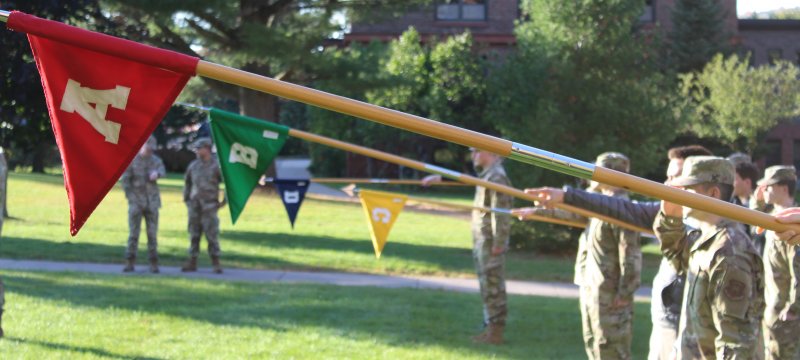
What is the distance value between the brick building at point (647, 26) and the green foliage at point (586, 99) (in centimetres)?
1764

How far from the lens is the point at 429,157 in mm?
40500

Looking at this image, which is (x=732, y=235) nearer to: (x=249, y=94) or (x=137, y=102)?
(x=137, y=102)

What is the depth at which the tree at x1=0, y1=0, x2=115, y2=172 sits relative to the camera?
10.9 meters

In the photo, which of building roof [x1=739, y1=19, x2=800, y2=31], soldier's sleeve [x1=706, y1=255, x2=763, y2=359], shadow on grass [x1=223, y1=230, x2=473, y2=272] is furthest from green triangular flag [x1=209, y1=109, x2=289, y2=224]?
building roof [x1=739, y1=19, x2=800, y2=31]

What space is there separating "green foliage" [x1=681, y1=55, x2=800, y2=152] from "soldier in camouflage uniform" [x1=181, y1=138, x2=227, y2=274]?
25.7 metres

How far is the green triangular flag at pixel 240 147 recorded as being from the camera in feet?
26.1

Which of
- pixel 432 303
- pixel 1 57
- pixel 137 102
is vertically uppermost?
pixel 1 57

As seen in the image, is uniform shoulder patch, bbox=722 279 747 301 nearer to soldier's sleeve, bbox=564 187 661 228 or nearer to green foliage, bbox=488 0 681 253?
soldier's sleeve, bbox=564 187 661 228

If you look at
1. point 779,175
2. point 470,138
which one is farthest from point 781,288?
point 470,138

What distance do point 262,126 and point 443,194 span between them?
30539 millimetres

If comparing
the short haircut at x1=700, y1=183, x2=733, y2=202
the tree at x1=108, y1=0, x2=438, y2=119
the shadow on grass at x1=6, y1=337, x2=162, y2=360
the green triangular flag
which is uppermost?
the tree at x1=108, y1=0, x2=438, y2=119

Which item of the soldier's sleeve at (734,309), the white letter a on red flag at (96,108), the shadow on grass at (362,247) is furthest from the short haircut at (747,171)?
the shadow on grass at (362,247)

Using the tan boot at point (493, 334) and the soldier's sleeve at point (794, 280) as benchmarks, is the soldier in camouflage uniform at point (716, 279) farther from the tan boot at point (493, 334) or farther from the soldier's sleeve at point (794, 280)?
the tan boot at point (493, 334)

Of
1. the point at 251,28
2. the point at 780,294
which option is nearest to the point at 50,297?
the point at 780,294
